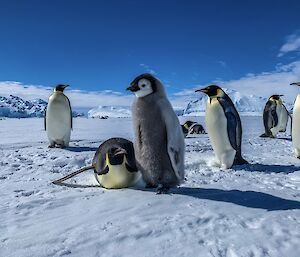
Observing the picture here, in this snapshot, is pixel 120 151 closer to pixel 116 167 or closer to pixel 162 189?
pixel 116 167

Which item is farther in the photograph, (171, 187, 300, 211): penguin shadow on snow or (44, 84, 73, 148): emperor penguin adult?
(44, 84, 73, 148): emperor penguin adult

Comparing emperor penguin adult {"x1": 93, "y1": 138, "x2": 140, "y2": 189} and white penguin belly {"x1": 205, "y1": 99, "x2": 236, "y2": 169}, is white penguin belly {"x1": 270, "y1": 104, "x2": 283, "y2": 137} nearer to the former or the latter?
white penguin belly {"x1": 205, "y1": 99, "x2": 236, "y2": 169}

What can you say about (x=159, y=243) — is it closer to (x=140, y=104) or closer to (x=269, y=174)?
(x=140, y=104)

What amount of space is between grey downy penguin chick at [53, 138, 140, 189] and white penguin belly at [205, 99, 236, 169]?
206cm

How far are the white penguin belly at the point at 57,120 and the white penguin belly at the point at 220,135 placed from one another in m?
4.21

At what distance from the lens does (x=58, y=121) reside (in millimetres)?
8898

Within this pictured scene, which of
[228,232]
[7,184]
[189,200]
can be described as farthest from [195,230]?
[7,184]

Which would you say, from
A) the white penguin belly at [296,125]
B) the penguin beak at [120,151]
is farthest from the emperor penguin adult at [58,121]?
the white penguin belly at [296,125]

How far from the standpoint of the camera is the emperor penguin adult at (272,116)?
38.7 ft

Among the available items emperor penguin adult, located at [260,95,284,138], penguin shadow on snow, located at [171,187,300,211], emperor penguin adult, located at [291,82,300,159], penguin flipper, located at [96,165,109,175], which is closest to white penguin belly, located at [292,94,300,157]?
emperor penguin adult, located at [291,82,300,159]

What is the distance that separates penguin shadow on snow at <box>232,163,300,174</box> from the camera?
216 inches

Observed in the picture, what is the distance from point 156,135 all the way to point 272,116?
29.6 ft

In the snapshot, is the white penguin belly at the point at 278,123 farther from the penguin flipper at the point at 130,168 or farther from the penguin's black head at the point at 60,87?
the penguin flipper at the point at 130,168

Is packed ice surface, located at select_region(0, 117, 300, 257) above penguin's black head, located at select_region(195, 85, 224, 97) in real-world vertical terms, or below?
below
